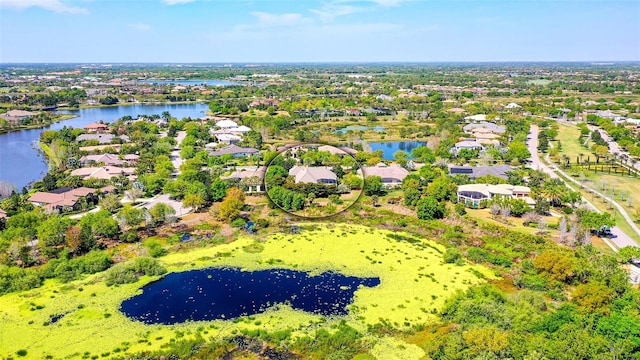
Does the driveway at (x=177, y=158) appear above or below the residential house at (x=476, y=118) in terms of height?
below

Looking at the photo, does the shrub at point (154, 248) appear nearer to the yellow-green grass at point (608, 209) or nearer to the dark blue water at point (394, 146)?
the yellow-green grass at point (608, 209)

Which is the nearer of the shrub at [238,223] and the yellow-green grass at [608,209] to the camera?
the yellow-green grass at [608,209]

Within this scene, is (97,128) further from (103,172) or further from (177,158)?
(103,172)

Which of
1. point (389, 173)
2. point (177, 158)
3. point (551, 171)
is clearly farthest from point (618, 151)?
point (177, 158)

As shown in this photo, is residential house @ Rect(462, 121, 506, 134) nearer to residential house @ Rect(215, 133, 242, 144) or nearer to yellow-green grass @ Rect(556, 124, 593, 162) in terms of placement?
yellow-green grass @ Rect(556, 124, 593, 162)

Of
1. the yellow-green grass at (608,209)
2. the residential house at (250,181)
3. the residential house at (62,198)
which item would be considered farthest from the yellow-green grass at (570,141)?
the residential house at (62,198)

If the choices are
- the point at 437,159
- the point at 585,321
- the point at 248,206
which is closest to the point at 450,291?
the point at 585,321
